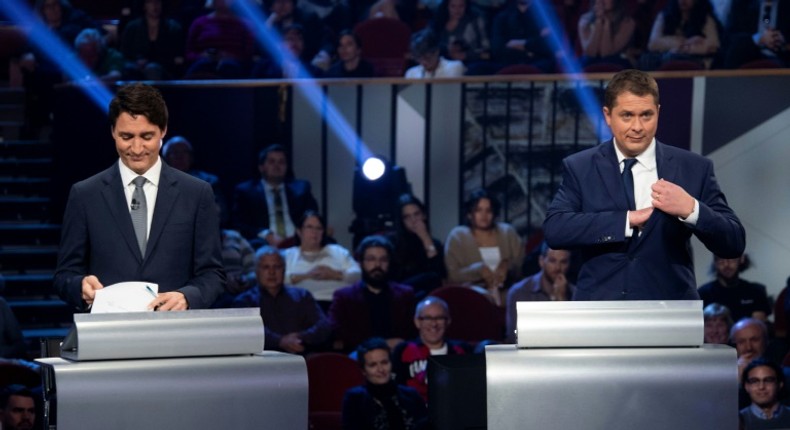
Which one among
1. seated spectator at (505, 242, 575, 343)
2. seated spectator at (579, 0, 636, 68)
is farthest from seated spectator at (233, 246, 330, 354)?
seated spectator at (579, 0, 636, 68)

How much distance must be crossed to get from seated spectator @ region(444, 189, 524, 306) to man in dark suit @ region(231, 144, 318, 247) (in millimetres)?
947

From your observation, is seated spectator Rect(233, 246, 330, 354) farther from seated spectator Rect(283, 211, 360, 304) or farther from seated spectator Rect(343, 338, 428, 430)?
seated spectator Rect(343, 338, 428, 430)

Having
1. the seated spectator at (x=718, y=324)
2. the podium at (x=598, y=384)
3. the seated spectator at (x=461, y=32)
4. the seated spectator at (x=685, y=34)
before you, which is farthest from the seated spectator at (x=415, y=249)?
the podium at (x=598, y=384)

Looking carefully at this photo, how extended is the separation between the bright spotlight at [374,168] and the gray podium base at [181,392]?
502 cm

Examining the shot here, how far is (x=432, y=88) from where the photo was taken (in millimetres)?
8078

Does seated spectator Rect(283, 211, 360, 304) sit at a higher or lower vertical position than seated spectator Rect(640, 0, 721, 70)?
lower

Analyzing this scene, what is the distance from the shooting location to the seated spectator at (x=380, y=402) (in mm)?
6320

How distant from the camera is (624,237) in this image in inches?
122

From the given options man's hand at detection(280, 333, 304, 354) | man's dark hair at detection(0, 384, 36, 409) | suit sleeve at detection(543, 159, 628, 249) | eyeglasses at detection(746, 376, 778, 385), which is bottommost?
man's dark hair at detection(0, 384, 36, 409)

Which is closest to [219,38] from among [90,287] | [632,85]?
[90,287]

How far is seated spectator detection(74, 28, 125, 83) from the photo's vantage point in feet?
28.9

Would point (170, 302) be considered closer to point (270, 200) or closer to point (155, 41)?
point (270, 200)

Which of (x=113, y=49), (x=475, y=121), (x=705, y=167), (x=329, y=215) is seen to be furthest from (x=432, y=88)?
(x=705, y=167)

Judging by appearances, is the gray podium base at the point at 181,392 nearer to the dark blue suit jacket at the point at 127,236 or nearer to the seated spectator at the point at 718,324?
the dark blue suit jacket at the point at 127,236
